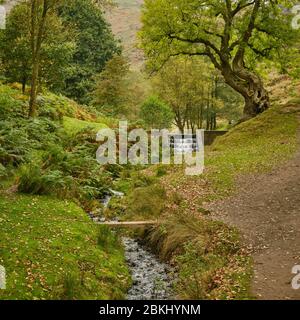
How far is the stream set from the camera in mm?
8566

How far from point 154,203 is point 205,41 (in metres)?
11.8

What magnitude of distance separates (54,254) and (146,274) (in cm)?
217

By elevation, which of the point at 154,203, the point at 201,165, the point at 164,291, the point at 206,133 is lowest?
the point at 164,291

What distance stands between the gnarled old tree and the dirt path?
7.98 meters

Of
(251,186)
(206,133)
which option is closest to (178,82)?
(206,133)

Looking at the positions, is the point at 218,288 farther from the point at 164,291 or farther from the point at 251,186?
the point at 251,186

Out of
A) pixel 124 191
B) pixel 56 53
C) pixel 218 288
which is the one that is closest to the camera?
pixel 218 288

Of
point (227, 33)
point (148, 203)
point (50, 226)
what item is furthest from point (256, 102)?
point (50, 226)

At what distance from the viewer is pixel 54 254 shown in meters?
8.45

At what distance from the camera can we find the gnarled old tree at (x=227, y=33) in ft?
69.2

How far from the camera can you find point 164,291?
8656 mm

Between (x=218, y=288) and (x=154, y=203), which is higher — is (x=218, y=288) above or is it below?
below

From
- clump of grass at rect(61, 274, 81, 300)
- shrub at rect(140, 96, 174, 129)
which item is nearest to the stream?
clump of grass at rect(61, 274, 81, 300)

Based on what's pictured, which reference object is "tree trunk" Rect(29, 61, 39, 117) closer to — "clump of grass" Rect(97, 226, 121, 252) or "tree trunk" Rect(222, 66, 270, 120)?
"clump of grass" Rect(97, 226, 121, 252)
